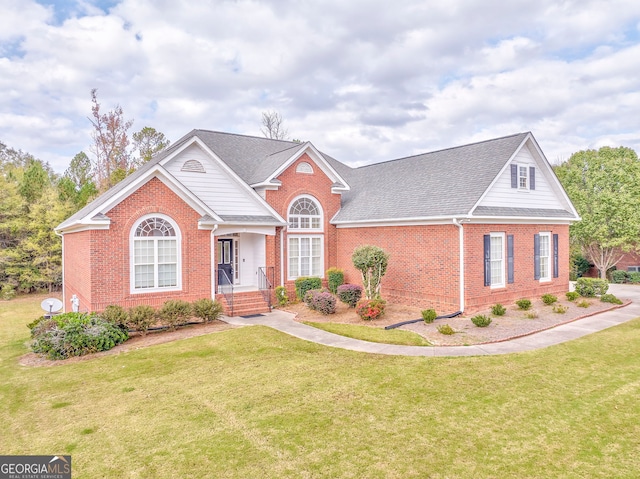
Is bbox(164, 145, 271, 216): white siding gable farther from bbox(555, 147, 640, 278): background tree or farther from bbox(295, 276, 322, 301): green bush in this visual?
bbox(555, 147, 640, 278): background tree

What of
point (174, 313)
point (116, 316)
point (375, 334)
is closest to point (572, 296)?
point (375, 334)

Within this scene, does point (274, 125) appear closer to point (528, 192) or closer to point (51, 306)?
point (528, 192)

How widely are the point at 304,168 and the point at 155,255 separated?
8390 millimetres

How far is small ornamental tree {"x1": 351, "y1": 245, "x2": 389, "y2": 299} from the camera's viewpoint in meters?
15.5

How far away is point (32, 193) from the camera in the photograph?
28453 millimetres

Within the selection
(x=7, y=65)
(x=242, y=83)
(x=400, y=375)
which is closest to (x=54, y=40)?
(x=7, y=65)

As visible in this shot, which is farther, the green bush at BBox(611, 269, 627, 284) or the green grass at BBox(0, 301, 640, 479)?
the green bush at BBox(611, 269, 627, 284)

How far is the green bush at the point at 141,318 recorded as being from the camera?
1247 centimetres

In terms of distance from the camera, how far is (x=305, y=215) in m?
19.8

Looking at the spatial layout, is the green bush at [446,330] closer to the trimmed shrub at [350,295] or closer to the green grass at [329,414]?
the green grass at [329,414]

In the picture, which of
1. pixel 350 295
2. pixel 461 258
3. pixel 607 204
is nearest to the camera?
pixel 461 258

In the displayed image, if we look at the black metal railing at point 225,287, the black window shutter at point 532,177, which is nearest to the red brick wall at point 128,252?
the black metal railing at point 225,287

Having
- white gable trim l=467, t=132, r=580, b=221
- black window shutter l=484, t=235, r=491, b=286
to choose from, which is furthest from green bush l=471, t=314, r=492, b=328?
white gable trim l=467, t=132, r=580, b=221

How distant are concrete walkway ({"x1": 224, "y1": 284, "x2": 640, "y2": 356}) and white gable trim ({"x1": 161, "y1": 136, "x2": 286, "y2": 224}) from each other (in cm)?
482
